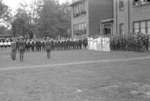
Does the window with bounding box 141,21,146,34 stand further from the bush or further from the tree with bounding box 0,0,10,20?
the tree with bounding box 0,0,10,20

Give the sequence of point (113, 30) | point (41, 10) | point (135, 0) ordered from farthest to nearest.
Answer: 1. point (41, 10)
2. point (113, 30)
3. point (135, 0)

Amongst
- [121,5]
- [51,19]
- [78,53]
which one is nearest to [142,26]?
[121,5]

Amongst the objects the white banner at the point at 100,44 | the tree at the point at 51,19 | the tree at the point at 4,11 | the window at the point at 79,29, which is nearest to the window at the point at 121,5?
the white banner at the point at 100,44

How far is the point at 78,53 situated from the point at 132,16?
906 cm

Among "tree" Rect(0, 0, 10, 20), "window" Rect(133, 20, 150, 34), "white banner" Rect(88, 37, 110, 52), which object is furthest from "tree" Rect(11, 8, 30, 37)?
"window" Rect(133, 20, 150, 34)

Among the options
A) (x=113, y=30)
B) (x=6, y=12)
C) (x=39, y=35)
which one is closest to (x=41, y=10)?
(x=39, y=35)

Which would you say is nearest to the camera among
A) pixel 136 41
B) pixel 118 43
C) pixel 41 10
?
pixel 136 41

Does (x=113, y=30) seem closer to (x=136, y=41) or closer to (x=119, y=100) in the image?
(x=136, y=41)

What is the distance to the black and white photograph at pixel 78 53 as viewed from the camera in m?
8.02

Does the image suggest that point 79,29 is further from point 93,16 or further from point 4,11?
point 4,11

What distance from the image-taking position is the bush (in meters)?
24.1

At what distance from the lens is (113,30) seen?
35.0m

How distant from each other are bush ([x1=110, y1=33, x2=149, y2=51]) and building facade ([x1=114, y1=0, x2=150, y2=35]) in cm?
307

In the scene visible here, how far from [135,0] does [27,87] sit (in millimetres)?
23424
